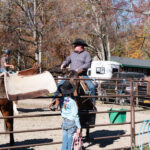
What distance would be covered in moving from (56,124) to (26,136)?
6.65 feet

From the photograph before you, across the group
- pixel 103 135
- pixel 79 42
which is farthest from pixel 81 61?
pixel 103 135

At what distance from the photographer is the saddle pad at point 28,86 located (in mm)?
4157

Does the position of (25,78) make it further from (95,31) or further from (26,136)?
(95,31)

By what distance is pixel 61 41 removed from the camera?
28.6 m

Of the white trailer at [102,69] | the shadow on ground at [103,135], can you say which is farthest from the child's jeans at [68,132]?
the white trailer at [102,69]

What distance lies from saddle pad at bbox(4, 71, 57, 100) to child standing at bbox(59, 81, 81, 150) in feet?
0.98

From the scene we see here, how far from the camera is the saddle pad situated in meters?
4.16

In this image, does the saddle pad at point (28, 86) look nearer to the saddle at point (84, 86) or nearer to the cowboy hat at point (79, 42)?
the saddle at point (84, 86)

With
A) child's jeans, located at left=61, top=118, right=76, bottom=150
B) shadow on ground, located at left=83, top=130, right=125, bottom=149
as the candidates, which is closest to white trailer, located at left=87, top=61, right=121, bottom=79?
shadow on ground, located at left=83, top=130, right=125, bottom=149

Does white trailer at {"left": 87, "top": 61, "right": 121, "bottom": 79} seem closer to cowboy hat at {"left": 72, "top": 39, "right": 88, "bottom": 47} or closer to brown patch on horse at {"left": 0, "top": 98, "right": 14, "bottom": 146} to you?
cowboy hat at {"left": 72, "top": 39, "right": 88, "bottom": 47}

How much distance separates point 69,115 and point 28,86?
2.65 feet

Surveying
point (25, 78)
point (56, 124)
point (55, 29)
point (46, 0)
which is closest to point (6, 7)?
point (46, 0)

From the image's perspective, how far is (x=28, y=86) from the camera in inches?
171

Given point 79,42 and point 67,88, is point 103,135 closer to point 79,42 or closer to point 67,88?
point 79,42
